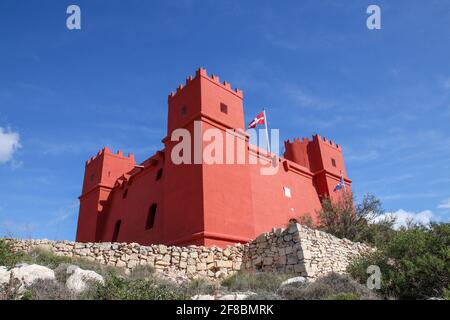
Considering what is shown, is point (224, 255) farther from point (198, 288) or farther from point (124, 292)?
point (124, 292)

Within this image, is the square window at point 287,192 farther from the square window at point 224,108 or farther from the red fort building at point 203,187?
the square window at point 224,108

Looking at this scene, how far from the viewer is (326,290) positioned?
8.28m

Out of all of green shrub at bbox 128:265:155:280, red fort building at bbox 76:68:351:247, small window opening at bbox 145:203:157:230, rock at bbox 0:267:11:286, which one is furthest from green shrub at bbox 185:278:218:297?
small window opening at bbox 145:203:157:230

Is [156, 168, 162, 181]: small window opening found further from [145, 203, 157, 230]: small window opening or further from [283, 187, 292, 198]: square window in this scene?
[283, 187, 292, 198]: square window

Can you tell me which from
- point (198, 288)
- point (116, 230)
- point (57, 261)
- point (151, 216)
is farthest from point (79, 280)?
Answer: point (116, 230)

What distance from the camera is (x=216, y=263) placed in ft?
43.5

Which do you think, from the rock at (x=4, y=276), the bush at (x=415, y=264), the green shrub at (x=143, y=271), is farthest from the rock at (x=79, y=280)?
the bush at (x=415, y=264)

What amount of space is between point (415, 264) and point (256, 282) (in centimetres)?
436

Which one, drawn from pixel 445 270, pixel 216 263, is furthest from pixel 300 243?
pixel 445 270

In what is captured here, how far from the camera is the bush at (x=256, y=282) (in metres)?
9.97

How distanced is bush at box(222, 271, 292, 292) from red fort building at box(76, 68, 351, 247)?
299 centimetres

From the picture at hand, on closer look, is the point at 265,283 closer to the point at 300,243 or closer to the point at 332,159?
the point at 300,243

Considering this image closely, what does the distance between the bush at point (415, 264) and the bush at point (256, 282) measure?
2.74 meters

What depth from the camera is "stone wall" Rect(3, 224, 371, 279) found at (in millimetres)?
12242
